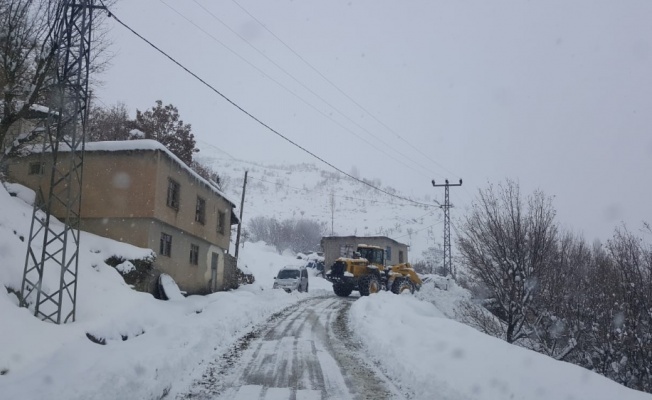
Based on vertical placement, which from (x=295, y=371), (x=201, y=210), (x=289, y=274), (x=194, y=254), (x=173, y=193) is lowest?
(x=295, y=371)

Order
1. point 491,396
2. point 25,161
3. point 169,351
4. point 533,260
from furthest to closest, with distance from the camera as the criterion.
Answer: point 25,161 → point 533,260 → point 169,351 → point 491,396

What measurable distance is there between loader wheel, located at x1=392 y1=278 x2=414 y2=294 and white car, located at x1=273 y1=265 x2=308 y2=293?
21.6 feet

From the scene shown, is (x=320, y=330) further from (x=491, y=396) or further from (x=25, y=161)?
(x=25, y=161)

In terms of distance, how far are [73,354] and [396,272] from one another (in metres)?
22.6

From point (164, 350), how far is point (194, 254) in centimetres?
1607

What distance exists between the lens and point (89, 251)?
54.3ft

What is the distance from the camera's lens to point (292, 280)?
30.4 metres

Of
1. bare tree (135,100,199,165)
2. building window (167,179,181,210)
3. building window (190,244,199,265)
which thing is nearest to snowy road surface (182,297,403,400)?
building window (167,179,181,210)

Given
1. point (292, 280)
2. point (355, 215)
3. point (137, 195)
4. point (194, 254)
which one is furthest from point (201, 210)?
point (355, 215)

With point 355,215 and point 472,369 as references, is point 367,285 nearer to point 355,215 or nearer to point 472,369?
point 472,369

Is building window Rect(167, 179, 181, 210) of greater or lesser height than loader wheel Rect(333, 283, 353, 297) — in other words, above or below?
above

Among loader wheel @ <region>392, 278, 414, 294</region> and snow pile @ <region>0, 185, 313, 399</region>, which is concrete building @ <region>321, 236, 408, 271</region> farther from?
snow pile @ <region>0, 185, 313, 399</region>

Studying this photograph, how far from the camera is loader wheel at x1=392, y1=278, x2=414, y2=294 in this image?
2817 centimetres

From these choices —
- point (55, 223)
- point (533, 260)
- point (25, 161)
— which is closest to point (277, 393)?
point (533, 260)
